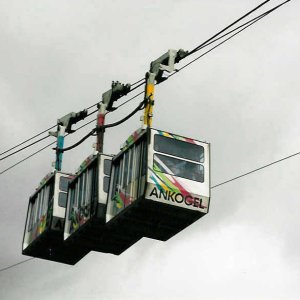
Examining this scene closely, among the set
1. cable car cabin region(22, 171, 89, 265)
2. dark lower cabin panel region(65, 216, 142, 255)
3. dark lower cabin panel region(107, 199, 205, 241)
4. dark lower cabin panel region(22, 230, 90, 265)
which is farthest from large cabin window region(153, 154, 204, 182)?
dark lower cabin panel region(22, 230, 90, 265)

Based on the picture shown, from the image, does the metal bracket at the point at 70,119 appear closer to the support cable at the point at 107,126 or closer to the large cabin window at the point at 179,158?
the support cable at the point at 107,126

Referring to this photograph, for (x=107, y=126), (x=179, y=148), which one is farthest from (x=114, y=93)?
(x=179, y=148)

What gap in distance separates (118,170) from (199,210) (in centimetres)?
307

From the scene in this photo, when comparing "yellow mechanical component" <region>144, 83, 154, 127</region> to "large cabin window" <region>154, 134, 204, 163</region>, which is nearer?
"large cabin window" <region>154, 134, 204, 163</region>

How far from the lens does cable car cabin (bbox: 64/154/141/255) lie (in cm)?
3731

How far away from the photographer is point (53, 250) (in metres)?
41.6

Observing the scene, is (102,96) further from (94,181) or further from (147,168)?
(147,168)

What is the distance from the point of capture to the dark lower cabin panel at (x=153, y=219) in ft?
112

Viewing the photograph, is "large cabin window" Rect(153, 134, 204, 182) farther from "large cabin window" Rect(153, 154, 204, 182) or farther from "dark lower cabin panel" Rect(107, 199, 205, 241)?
"dark lower cabin panel" Rect(107, 199, 205, 241)

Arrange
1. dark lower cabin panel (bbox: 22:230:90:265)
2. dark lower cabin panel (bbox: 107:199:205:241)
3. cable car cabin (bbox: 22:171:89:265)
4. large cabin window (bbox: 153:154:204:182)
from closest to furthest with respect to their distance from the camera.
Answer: dark lower cabin panel (bbox: 107:199:205:241)
large cabin window (bbox: 153:154:204:182)
dark lower cabin panel (bbox: 22:230:90:265)
cable car cabin (bbox: 22:171:89:265)

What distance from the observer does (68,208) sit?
39.7 metres

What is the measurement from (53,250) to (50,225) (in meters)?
1.06

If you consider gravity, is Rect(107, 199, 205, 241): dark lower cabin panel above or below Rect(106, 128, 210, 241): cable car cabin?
below

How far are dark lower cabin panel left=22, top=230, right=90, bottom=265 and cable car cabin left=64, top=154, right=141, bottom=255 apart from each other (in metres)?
1.67
